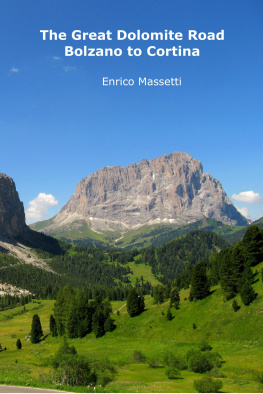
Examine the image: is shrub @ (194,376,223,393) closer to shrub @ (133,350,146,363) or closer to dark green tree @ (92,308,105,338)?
shrub @ (133,350,146,363)

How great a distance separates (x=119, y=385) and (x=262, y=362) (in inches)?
1088

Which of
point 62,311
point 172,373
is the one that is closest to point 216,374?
point 172,373

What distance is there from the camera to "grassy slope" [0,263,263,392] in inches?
2066

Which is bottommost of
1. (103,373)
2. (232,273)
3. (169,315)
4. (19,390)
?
(169,315)

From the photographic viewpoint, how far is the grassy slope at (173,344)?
52469 millimetres

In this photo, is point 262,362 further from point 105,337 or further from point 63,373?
point 105,337

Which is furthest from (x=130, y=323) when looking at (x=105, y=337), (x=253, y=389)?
(x=253, y=389)

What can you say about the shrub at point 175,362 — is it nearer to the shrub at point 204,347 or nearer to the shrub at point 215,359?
the shrub at point 204,347

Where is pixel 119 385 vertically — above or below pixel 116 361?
above

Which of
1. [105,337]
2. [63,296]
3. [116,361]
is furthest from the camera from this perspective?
[63,296]

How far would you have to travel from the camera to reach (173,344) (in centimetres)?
8031

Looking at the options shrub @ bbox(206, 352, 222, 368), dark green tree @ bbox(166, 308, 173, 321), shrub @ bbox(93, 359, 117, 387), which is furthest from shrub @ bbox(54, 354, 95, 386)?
dark green tree @ bbox(166, 308, 173, 321)

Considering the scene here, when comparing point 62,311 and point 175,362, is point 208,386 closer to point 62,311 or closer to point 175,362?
point 175,362

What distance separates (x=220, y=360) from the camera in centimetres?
6419
